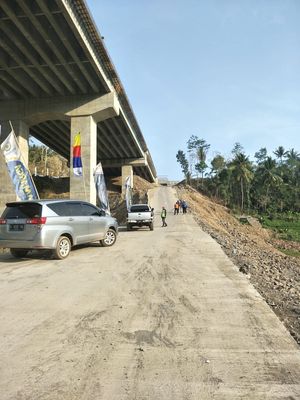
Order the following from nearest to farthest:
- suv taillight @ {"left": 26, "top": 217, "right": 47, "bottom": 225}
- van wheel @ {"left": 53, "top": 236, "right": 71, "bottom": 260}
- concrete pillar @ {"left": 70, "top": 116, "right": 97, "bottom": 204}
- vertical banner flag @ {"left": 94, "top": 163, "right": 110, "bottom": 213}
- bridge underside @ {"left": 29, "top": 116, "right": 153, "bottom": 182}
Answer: suv taillight @ {"left": 26, "top": 217, "right": 47, "bottom": 225}, van wheel @ {"left": 53, "top": 236, "right": 71, "bottom": 260}, vertical banner flag @ {"left": 94, "top": 163, "right": 110, "bottom": 213}, concrete pillar @ {"left": 70, "top": 116, "right": 97, "bottom": 204}, bridge underside @ {"left": 29, "top": 116, "right": 153, "bottom": 182}

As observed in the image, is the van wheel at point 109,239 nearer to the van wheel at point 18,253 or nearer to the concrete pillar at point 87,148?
the van wheel at point 18,253

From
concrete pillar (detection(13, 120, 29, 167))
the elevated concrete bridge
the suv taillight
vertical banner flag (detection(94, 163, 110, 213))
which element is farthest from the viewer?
concrete pillar (detection(13, 120, 29, 167))

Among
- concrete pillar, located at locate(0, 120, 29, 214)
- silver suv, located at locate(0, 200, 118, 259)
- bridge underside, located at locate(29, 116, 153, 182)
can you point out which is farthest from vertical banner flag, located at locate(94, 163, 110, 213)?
silver suv, located at locate(0, 200, 118, 259)

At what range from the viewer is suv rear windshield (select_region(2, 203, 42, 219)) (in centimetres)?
1137

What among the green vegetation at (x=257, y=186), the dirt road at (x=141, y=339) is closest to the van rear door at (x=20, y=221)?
the dirt road at (x=141, y=339)

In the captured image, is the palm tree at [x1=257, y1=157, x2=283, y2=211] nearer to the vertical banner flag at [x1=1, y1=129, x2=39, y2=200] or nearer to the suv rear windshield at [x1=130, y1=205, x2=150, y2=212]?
the suv rear windshield at [x1=130, y1=205, x2=150, y2=212]

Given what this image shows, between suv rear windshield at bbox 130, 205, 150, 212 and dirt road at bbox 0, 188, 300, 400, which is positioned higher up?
suv rear windshield at bbox 130, 205, 150, 212

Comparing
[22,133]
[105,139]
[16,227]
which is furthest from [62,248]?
[105,139]

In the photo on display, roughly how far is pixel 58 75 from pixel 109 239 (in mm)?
17683

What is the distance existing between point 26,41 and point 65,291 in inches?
845

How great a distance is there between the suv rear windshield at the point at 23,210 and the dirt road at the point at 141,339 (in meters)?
2.41

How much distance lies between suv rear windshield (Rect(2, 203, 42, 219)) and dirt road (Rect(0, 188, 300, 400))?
2.41 meters

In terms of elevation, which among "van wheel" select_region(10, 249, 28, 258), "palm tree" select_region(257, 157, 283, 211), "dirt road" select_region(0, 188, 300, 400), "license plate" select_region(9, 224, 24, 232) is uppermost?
"palm tree" select_region(257, 157, 283, 211)

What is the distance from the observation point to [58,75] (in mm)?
28422
